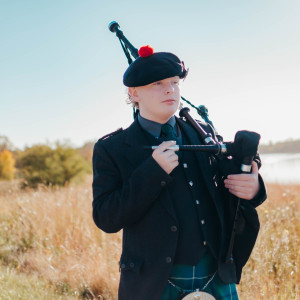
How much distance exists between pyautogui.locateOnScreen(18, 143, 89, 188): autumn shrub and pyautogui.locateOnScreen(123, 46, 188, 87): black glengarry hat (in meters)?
14.4

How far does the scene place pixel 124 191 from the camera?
5.21 feet

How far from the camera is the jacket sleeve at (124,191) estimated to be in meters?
1.54

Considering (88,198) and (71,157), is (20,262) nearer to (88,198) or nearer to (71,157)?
(88,198)

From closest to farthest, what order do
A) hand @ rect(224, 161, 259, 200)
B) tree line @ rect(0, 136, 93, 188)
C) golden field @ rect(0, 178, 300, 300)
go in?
hand @ rect(224, 161, 259, 200) → golden field @ rect(0, 178, 300, 300) → tree line @ rect(0, 136, 93, 188)

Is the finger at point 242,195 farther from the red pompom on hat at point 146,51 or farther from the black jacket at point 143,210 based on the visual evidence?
the red pompom on hat at point 146,51

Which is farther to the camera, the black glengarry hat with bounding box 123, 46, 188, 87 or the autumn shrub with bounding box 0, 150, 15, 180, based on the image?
the autumn shrub with bounding box 0, 150, 15, 180

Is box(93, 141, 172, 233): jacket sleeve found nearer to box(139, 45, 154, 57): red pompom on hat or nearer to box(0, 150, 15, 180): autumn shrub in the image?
box(139, 45, 154, 57): red pompom on hat

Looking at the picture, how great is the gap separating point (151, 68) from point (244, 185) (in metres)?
0.72

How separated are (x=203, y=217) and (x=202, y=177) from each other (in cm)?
20

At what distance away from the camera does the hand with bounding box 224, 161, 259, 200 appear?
1633 millimetres

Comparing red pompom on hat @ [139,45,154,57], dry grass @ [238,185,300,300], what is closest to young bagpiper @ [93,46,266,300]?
red pompom on hat @ [139,45,154,57]

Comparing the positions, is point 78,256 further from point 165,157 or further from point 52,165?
point 52,165

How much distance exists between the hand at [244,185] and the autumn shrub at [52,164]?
1459 cm

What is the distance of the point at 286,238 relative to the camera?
3.60 metres
